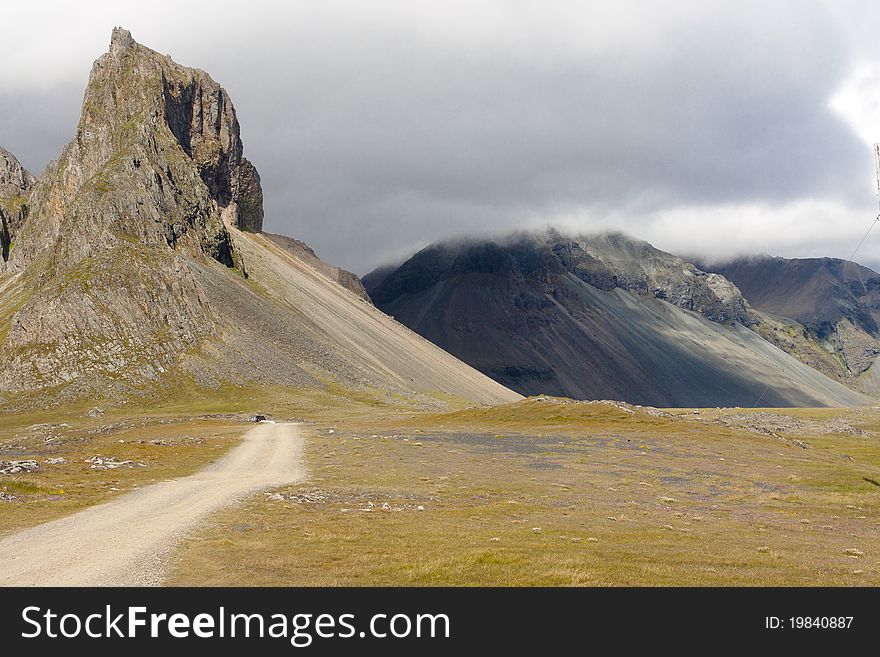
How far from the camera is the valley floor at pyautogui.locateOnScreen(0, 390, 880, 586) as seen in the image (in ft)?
63.0

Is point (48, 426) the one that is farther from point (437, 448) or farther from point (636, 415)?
point (636, 415)

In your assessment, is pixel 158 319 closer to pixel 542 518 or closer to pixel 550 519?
pixel 542 518

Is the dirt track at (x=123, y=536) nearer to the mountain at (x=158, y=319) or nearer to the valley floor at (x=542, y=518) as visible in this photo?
the valley floor at (x=542, y=518)

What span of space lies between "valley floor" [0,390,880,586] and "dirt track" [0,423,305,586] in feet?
2.70

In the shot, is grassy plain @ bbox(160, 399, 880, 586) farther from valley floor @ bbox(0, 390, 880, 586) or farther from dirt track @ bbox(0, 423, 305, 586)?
dirt track @ bbox(0, 423, 305, 586)

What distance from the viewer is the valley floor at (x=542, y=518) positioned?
19.2 m

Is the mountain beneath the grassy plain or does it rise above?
above

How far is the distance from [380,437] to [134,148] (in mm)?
155500

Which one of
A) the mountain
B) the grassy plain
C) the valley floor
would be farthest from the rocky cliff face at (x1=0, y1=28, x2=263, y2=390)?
the grassy plain

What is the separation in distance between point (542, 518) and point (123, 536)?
16.6 m

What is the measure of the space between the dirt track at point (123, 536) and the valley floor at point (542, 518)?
82 cm

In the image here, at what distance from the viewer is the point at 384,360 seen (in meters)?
181

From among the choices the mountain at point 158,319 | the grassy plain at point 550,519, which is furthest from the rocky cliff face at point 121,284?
the grassy plain at point 550,519

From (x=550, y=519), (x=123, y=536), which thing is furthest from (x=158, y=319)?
(x=550, y=519)
